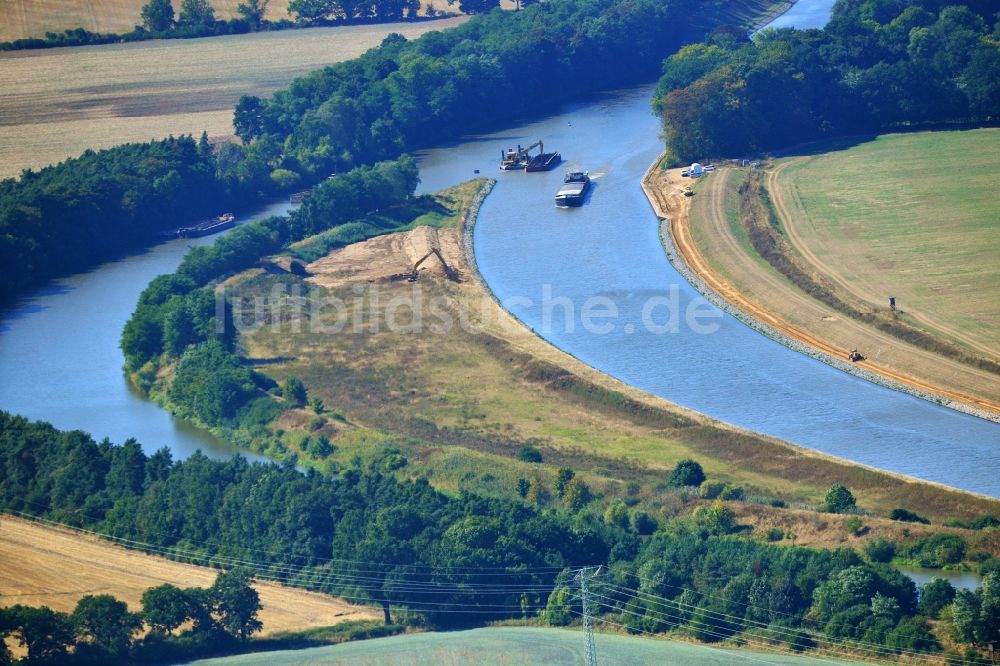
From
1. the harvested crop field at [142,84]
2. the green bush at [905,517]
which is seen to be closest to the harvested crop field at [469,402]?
the green bush at [905,517]

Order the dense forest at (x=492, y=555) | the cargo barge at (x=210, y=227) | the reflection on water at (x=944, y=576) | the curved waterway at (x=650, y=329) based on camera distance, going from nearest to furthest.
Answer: the dense forest at (x=492, y=555) → the reflection on water at (x=944, y=576) → the curved waterway at (x=650, y=329) → the cargo barge at (x=210, y=227)

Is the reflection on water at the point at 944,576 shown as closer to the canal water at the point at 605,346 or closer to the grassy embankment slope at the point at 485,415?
the grassy embankment slope at the point at 485,415

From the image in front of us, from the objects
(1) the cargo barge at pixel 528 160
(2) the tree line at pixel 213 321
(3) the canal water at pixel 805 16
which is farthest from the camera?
(3) the canal water at pixel 805 16

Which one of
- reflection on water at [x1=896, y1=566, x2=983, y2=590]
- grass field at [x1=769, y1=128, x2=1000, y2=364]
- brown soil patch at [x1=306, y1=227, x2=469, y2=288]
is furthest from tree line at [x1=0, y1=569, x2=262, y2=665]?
brown soil patch at [x1=306, y1=227, x2=469, y2=288]

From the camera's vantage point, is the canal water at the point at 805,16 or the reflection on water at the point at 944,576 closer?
the reflection on water at the point at 944,576

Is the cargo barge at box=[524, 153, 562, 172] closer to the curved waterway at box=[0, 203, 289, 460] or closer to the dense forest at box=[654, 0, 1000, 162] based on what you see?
the dense forest at box=[654, 0, 1000, 162]

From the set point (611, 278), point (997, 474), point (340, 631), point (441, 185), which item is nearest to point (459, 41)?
point (441, 185)
